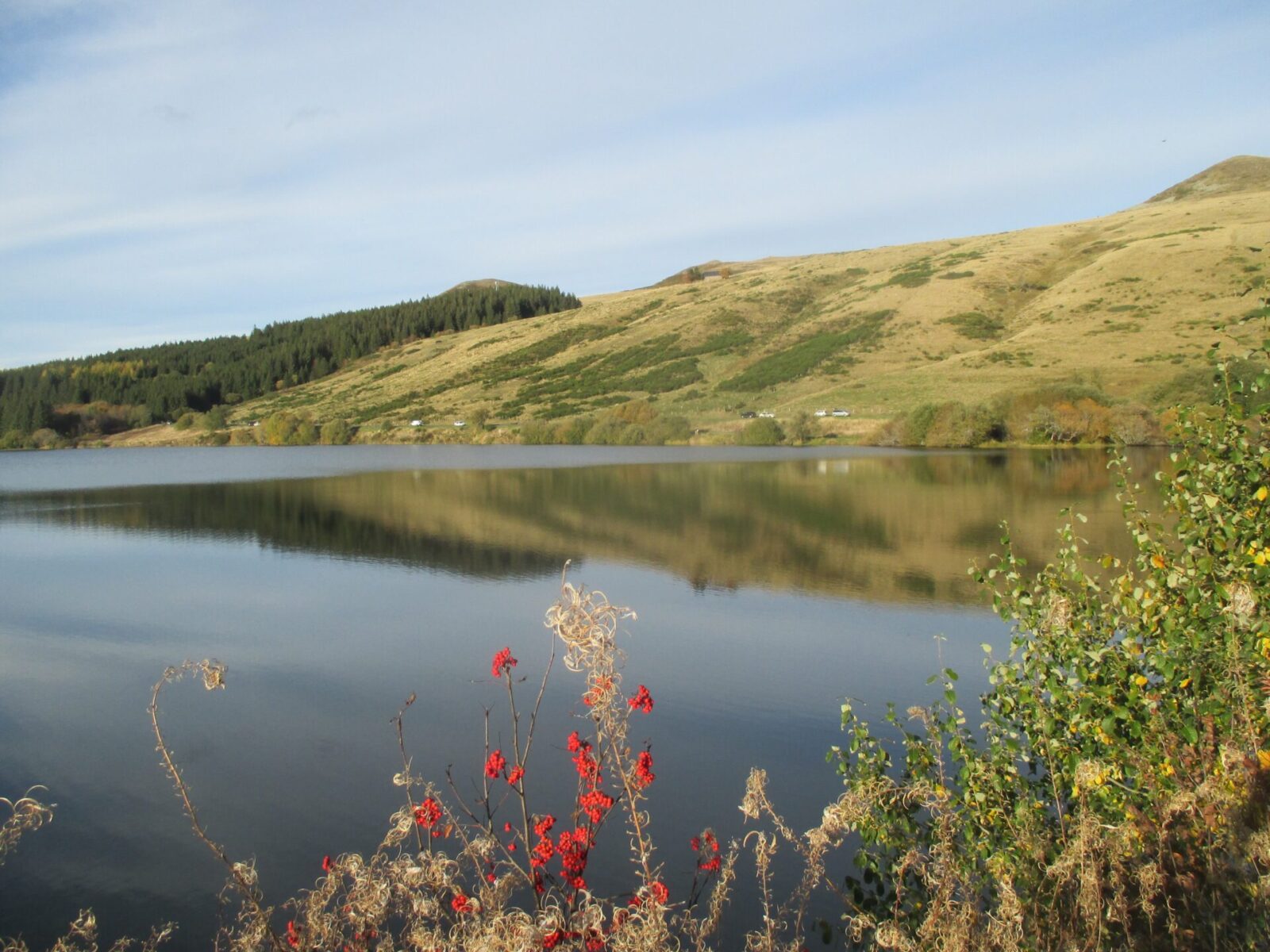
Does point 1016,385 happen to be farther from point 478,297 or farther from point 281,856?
point 478,297

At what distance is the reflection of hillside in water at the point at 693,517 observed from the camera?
18359mm

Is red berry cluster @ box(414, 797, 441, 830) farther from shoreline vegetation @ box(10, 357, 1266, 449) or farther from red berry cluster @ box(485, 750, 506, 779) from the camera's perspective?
shoreline vegetation @ box(10, 357, 1266, 449)

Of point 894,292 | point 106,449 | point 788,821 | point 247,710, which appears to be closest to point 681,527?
point 247,710

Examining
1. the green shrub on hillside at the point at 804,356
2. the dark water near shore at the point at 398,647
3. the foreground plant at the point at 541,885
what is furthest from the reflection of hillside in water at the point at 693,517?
the green shrub on hillside at the point at 804,356

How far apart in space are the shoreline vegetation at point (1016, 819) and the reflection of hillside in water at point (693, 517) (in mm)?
5141

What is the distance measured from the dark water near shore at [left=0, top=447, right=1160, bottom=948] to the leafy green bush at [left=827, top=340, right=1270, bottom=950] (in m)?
1.96

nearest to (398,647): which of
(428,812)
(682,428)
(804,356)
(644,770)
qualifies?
(428,812)

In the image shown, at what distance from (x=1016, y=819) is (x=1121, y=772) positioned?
81 centimetres

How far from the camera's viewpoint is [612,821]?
7.33 metres

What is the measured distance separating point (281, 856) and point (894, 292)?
9398 centimetres

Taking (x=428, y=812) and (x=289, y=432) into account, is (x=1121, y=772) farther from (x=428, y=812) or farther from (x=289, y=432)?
(x=289, y=432)

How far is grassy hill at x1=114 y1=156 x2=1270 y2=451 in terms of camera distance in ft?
212

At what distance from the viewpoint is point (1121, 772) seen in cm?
543

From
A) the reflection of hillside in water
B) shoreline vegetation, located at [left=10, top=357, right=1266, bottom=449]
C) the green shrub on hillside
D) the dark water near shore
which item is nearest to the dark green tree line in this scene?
shoreline vegetation, located at [left=10, top=357, right=1266, bottom=449]
